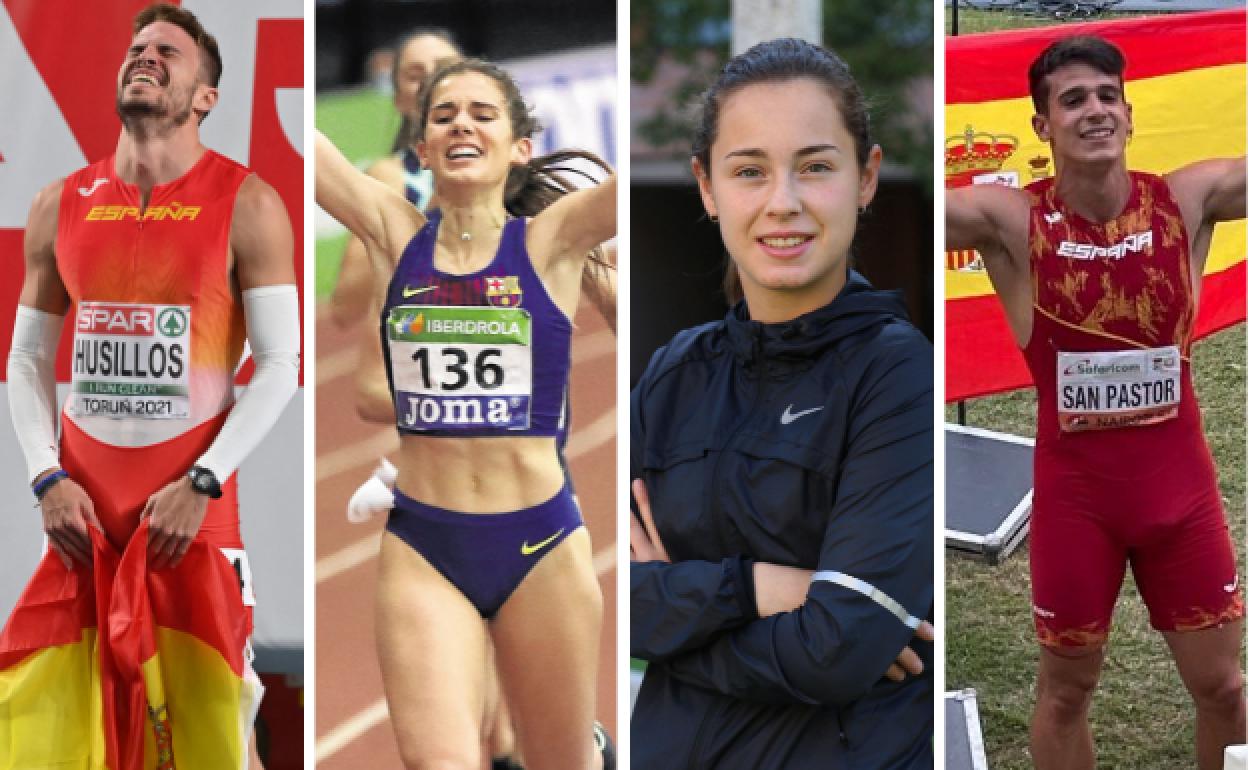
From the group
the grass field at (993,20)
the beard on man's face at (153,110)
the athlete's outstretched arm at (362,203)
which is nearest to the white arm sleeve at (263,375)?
the athlete's outstretched arm at (362,203)

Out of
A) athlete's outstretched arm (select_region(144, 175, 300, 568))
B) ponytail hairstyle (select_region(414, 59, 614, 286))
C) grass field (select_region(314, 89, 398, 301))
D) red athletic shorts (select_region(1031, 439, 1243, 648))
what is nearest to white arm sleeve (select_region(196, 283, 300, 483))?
athlete's outstretched arm (select_region(144, 175, 300, 568))

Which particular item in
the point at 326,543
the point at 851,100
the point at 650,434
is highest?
the point at 851,100

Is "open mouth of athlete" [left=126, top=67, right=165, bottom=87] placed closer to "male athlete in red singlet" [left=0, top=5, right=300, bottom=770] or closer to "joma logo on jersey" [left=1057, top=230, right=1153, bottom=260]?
Result: "male athlete in red singlet" [left=0, top=5, right=300, bottom=770]

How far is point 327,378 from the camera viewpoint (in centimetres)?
354

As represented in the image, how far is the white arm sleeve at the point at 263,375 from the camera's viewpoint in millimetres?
3531

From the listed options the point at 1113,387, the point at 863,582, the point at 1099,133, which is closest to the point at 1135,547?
the point at 1113,387

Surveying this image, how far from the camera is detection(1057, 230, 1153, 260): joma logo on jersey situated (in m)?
3.33

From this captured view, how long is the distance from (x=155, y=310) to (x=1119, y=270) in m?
2.31

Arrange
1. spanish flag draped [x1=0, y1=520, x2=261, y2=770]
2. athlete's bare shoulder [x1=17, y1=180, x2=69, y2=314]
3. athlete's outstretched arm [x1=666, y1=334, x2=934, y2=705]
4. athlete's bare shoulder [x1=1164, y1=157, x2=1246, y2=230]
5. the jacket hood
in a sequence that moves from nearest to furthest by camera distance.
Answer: athlete's outstretched arm [x1=666, y1=334, x2=934, y2=705] → the jacket hood → athlete's bare shoulder [x1=1164, y1=157, x2=1246, y2=230] → spanish flag draped [x1=0, y1=520, x2=261, y2=770] → athlete's bare shoulder [x1=17, y1=180, x2=69, y2=314]

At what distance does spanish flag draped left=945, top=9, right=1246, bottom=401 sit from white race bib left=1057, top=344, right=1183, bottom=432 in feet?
0.37

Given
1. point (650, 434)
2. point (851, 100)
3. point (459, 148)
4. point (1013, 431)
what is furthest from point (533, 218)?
point (1013, 431)

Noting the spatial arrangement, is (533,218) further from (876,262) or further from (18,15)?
(18,15)

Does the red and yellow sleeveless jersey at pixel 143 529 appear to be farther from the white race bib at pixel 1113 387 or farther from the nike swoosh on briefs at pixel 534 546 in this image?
the white race bib at pixel 1113 387

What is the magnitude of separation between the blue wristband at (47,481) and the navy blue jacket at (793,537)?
4.81 ft
